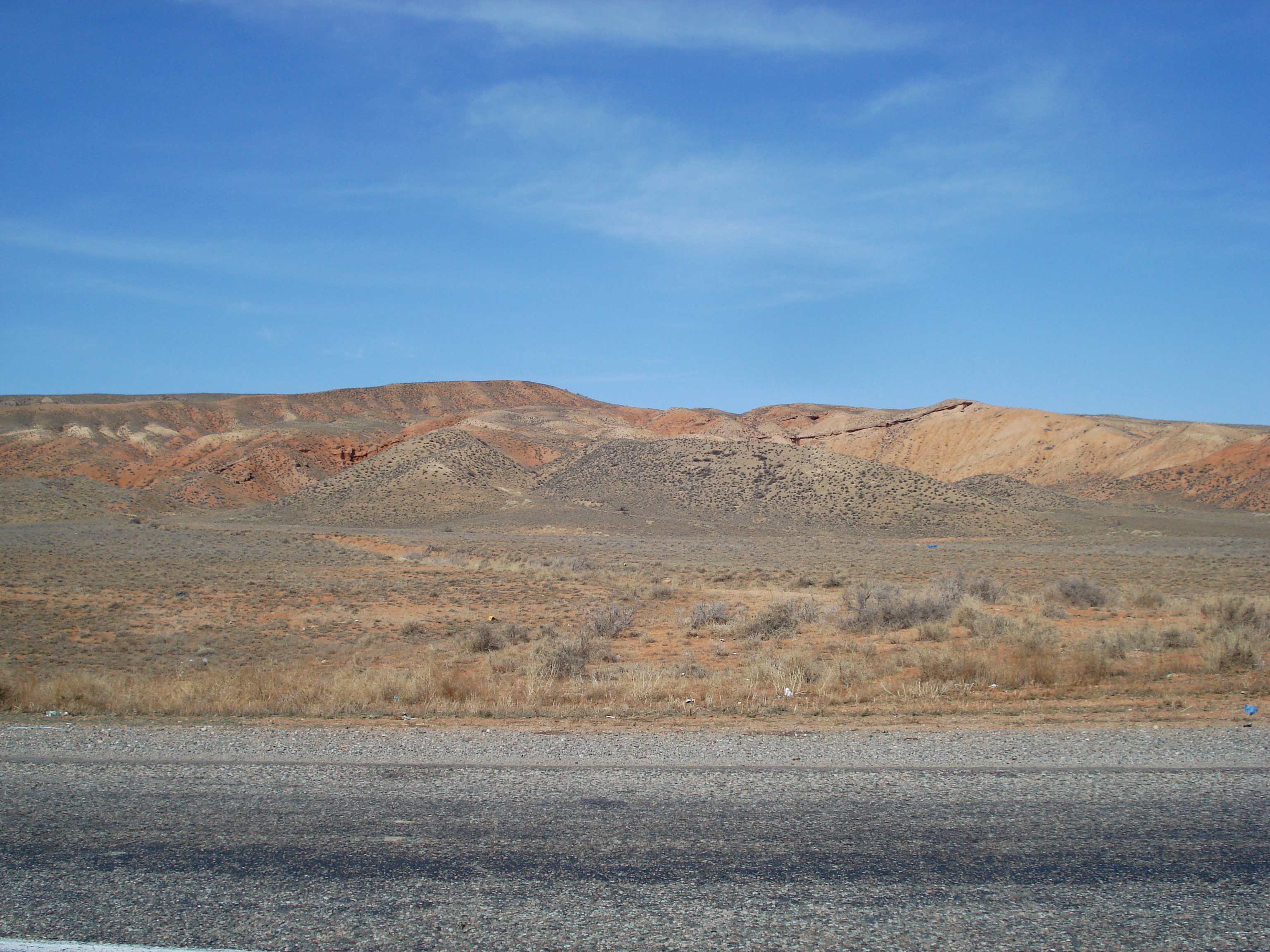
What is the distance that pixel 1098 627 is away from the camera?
1883 cm

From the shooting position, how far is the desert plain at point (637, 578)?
10898mm

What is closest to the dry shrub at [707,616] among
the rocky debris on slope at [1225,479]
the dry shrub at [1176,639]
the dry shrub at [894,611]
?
the dry shrub at [894,611]

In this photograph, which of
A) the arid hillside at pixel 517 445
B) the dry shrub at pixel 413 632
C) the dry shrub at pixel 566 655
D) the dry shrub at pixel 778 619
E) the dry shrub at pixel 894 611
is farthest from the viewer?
the arid hillside at pixel 517 445

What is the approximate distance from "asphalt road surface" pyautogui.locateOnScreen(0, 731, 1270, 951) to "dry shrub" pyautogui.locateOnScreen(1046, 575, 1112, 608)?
A: 57.9 feet

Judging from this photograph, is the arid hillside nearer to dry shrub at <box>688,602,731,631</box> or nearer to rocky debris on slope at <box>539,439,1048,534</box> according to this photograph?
rocky debris on slope at <box>539,439,1048,534</box>

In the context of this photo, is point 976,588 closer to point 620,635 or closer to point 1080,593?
point 1080,593

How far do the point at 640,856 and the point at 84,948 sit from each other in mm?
2785

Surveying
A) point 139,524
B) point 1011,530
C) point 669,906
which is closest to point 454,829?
point 669,906

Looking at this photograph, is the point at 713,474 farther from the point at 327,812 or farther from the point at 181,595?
the point at 327,812

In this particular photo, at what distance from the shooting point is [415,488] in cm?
7394

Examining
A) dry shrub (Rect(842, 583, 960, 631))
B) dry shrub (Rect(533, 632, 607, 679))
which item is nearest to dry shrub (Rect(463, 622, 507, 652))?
dry shrub (Rect(533, 632, 607, 679))

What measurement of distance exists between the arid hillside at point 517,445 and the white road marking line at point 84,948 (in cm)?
6205

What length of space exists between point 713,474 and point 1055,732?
67.6 m

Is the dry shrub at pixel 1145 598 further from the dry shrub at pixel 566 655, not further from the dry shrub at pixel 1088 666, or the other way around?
the dry shrub at pixel 566 655
